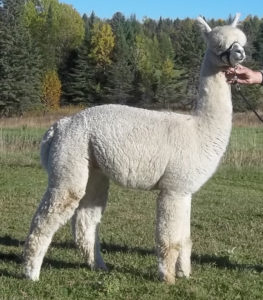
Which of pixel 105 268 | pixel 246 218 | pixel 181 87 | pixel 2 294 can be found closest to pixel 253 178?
pixel 246 218

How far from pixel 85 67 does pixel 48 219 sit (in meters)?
59.0

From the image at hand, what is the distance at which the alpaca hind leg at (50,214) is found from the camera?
5535 millimetres

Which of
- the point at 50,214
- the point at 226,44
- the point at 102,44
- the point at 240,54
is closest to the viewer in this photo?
the point at 240,54

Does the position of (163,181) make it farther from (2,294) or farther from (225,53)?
(2,294)

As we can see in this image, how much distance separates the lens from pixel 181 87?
62.8m

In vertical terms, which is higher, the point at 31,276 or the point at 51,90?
the point at 51,90

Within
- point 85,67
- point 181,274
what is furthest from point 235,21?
point 85,67

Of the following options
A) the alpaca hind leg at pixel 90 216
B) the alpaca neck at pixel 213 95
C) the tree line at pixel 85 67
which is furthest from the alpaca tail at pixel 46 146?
the tree line at pixel 85 67

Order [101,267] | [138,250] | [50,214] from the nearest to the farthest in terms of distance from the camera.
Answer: [50,214], [101,267], [138,250]

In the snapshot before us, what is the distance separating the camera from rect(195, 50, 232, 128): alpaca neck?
5.59m

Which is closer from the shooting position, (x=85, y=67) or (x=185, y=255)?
(x=185, y=255)

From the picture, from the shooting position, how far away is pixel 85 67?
63.7m

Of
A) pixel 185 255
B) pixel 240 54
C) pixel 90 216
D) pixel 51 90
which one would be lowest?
pixel 185 255

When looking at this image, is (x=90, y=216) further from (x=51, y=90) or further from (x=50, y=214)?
(x=51, y=90)
